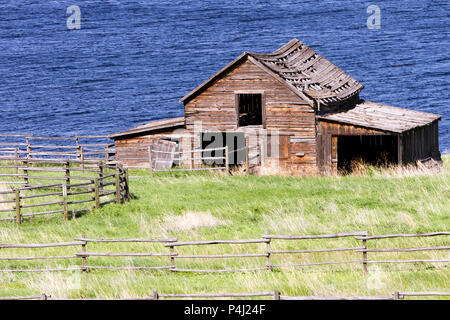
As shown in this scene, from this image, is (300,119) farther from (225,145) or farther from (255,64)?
(225,145)

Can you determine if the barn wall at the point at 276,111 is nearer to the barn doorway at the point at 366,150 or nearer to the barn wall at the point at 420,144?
the barn doorway at the point at 366,150

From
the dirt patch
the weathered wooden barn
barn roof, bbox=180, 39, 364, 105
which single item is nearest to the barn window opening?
the weathered wooden barn

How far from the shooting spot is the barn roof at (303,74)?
3706cm

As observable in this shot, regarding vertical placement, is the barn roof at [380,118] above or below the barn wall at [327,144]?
above

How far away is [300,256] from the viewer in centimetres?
2136

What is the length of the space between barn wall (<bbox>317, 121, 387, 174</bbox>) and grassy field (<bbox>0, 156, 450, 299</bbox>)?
146 cm

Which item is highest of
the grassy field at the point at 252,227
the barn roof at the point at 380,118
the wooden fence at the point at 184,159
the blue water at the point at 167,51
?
the blue water at the point at 167,51

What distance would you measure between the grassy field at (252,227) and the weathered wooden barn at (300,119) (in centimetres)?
185

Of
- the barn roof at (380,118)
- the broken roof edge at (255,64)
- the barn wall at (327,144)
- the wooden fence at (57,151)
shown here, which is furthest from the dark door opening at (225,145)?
the wooden fence at (57,151)

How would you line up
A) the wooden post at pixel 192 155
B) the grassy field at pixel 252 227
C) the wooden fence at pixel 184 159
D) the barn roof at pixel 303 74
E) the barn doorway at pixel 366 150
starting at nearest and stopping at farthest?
the grassy field at pixel 252 227 → the wooden fence at pixel 184 159 → the barn roof at pixel 303 74 → the wooden post at pixel 192 155 → the barn doorway at pixel 366 150

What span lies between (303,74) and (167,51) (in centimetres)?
7309

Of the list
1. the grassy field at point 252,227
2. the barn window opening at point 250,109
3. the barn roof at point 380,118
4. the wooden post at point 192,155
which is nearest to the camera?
the grassy field at point 252,227
